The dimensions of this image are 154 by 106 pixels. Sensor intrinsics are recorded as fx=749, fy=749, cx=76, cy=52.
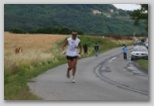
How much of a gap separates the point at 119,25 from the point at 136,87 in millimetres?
1313

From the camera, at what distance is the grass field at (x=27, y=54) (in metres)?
13.6

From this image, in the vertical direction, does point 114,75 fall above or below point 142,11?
below

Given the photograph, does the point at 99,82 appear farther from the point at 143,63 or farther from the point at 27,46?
the point at 27,46

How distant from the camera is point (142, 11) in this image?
44.5 feet

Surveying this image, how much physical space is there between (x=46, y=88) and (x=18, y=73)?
3.36 ft

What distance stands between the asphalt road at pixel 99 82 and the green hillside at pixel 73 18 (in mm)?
520

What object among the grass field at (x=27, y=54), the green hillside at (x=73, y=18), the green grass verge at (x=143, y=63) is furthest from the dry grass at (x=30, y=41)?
the green grass verge at (x=143, y=63)

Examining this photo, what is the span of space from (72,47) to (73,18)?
583mm

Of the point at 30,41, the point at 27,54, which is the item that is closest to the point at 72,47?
the point at 30,41

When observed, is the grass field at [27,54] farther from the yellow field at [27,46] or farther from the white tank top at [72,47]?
the white tank top at [72,47]

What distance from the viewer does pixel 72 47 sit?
45.8 feet

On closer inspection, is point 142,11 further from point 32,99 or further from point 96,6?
point 32,99

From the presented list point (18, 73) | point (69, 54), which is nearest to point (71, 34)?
point (69, 54)

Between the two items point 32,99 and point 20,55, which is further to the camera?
point 20,55
